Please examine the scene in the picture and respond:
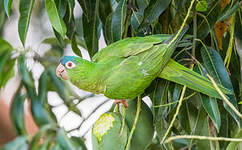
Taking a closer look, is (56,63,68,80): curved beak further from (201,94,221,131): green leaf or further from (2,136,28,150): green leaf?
(2,136,28,150): green leaf

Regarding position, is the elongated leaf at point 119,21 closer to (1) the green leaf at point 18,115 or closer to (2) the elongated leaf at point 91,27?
(2) the elongated leaf at point 91,27

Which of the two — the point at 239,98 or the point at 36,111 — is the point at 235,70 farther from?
the point at 36,111

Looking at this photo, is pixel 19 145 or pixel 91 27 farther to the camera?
pixel 19 145

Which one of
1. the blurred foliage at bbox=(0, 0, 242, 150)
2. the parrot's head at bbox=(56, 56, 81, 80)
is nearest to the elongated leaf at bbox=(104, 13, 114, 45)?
the blurred foliage at bbox=(0, 0, 242, 150)

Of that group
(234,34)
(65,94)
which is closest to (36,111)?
(65,94)

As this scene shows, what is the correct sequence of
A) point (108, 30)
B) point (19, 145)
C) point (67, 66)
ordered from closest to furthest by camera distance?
point (67, 66)
point (108, 30)
point (19, 145)

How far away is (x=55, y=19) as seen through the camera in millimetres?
534

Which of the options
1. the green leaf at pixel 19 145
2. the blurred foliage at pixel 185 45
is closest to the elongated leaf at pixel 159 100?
the blurred foliage at pixel 185 45

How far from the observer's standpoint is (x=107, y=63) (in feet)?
1.67

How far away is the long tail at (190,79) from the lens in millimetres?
493

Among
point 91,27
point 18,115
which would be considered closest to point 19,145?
point 18,115

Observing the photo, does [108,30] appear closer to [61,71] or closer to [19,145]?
[61,71]

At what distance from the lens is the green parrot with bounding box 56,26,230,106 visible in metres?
0.49

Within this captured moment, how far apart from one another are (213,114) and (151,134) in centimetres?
12
